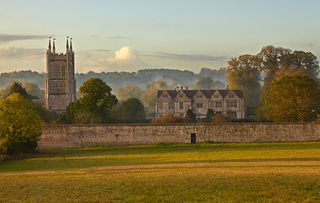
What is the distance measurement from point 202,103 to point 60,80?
27.1 meters

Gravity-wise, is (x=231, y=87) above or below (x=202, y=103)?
above

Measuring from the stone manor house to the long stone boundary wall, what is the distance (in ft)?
159

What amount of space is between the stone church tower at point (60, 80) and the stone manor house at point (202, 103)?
17.0 meters

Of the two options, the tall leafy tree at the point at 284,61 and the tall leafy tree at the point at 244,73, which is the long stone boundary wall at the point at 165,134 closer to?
the tall leafy tree at the point at 284,61

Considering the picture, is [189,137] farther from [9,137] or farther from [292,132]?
[9,137]

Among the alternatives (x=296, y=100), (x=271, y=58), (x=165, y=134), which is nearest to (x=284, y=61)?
(x=271, y=58)

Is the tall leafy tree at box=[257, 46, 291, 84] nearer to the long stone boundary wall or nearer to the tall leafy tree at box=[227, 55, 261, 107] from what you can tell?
the tall leafy tree at box=[227, 55, 261, 107]

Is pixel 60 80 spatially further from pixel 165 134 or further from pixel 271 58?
pixel 165 134

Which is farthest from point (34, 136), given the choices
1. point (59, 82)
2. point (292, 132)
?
point (59, 82)

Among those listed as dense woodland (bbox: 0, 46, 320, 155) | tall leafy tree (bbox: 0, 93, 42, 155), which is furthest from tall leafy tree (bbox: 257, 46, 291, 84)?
tall leafy tree (bbox: 0, 93, 42, 155)

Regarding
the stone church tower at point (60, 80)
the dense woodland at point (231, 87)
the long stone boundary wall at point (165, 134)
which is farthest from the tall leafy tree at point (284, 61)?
the long stone boundary wall at point (165, 134)

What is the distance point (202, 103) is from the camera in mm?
115062

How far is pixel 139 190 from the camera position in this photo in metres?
23.0

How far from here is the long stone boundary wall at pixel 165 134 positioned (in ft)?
209
